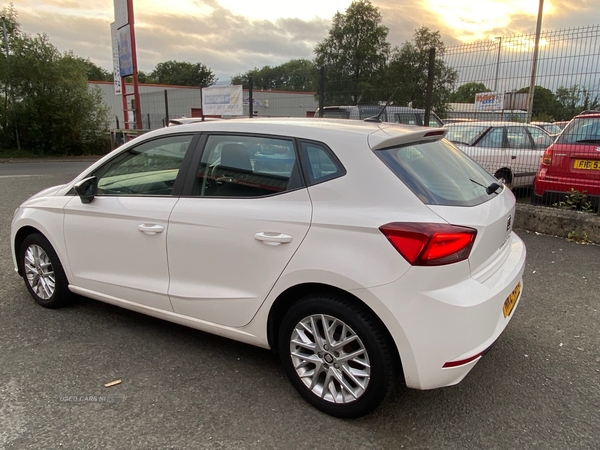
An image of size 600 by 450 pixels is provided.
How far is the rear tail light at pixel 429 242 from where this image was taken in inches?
82.7

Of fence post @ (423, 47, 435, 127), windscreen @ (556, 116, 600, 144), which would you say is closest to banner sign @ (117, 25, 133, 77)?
fence post @ (423, 47, 435, 127)

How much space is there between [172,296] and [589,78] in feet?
19.8

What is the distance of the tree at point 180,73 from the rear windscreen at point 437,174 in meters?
89.0

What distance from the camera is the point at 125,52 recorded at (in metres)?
13.8

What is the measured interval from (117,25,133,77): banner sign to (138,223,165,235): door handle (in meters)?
12.3

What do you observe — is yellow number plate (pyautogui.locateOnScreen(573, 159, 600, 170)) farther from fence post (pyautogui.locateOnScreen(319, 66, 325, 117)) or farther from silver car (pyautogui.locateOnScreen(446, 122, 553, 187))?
fence post (pyautogui.locateOnScreen(319, 66, 325, 117))

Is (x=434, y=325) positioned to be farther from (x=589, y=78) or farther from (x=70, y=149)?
(x=70, y=149)

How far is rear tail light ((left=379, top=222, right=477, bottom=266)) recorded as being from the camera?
210 cm

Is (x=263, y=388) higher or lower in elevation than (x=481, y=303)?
lower

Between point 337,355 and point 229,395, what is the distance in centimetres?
74

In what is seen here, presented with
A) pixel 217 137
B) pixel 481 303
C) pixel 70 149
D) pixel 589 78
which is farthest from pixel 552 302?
pixel 70 149

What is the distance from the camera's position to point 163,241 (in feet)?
9.55

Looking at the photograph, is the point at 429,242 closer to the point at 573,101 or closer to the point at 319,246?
the point at 319,246

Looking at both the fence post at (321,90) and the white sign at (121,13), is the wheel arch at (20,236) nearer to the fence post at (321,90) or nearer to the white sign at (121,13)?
the fence post at (321,90)
